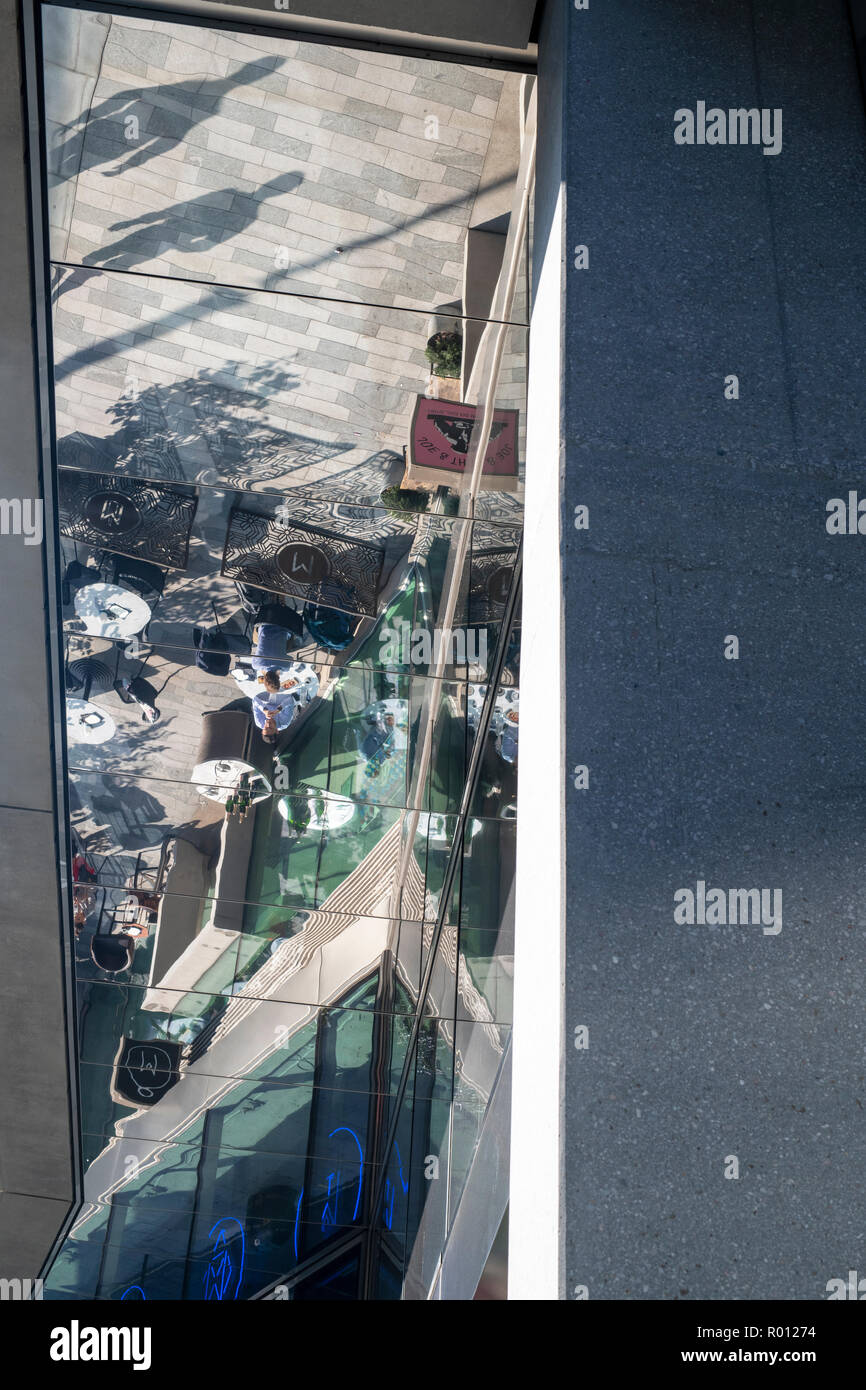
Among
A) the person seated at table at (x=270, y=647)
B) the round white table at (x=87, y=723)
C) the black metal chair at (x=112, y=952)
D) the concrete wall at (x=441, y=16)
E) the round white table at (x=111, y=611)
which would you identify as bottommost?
the black metal chair at (x=112, y=952)

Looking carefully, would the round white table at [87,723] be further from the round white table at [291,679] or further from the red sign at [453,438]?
the red sign at [453,438]

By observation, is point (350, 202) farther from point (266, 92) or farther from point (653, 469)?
point (653, 469)

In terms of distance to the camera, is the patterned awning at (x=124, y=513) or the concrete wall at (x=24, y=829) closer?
the concrete wall at (x=24, y=829)

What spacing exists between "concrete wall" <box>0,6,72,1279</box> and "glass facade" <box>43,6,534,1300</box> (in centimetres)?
19

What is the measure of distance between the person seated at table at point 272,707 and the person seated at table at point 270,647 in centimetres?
8

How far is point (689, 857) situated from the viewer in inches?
95.0

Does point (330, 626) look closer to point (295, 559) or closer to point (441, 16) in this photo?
point (295, 559)

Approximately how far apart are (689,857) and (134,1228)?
12.1 metres

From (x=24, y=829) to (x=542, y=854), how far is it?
5.21m

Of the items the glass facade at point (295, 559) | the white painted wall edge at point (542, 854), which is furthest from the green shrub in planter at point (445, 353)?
the white painted wall edge at point (542, 854)

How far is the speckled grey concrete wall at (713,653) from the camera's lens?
87.0 inches

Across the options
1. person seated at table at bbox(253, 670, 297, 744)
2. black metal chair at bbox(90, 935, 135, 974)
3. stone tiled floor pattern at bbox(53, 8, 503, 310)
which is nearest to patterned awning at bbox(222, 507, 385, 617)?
person seated at table at bbox(253, 670, 297, 744)

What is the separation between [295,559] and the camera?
5.74 m

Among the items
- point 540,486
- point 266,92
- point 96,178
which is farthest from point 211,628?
point 540,486
